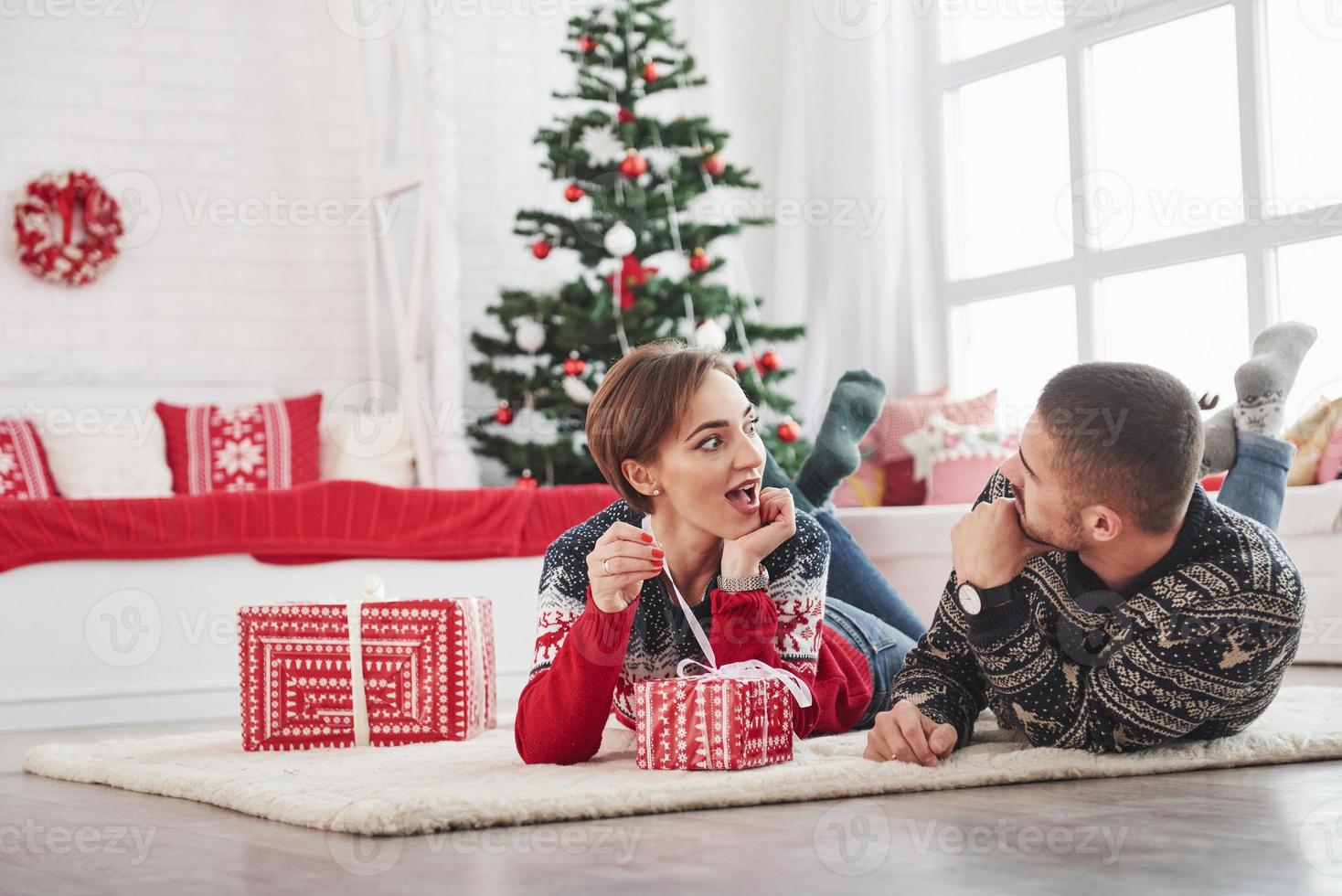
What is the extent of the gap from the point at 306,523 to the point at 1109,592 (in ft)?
7.18

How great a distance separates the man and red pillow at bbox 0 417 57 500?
307 cm

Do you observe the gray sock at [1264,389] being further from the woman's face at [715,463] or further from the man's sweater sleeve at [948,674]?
the woman's face at [715,463]

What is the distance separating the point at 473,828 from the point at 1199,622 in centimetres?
77

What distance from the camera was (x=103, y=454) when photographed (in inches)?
165

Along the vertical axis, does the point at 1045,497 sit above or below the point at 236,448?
below

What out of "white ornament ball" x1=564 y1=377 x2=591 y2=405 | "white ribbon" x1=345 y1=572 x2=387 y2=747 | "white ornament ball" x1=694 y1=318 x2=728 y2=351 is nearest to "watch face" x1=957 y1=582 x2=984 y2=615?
"white ribbon" x1=345 y1=572 x2=387 y2=747

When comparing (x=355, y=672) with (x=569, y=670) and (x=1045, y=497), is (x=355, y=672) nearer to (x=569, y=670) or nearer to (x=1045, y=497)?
(x=569, y=670)

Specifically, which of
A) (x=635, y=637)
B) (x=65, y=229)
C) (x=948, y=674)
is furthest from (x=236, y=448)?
(x=948, y=674)

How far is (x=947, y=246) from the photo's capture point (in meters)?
5.30

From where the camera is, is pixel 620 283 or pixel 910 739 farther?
pixel 620 283

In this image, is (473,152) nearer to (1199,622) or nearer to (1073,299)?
(1073,299)

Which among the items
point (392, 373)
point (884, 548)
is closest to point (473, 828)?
point (884, 548)

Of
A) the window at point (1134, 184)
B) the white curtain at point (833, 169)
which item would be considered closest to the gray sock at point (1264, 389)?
the window at point (1134, 184)

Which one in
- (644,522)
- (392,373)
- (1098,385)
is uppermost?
(392,373)
